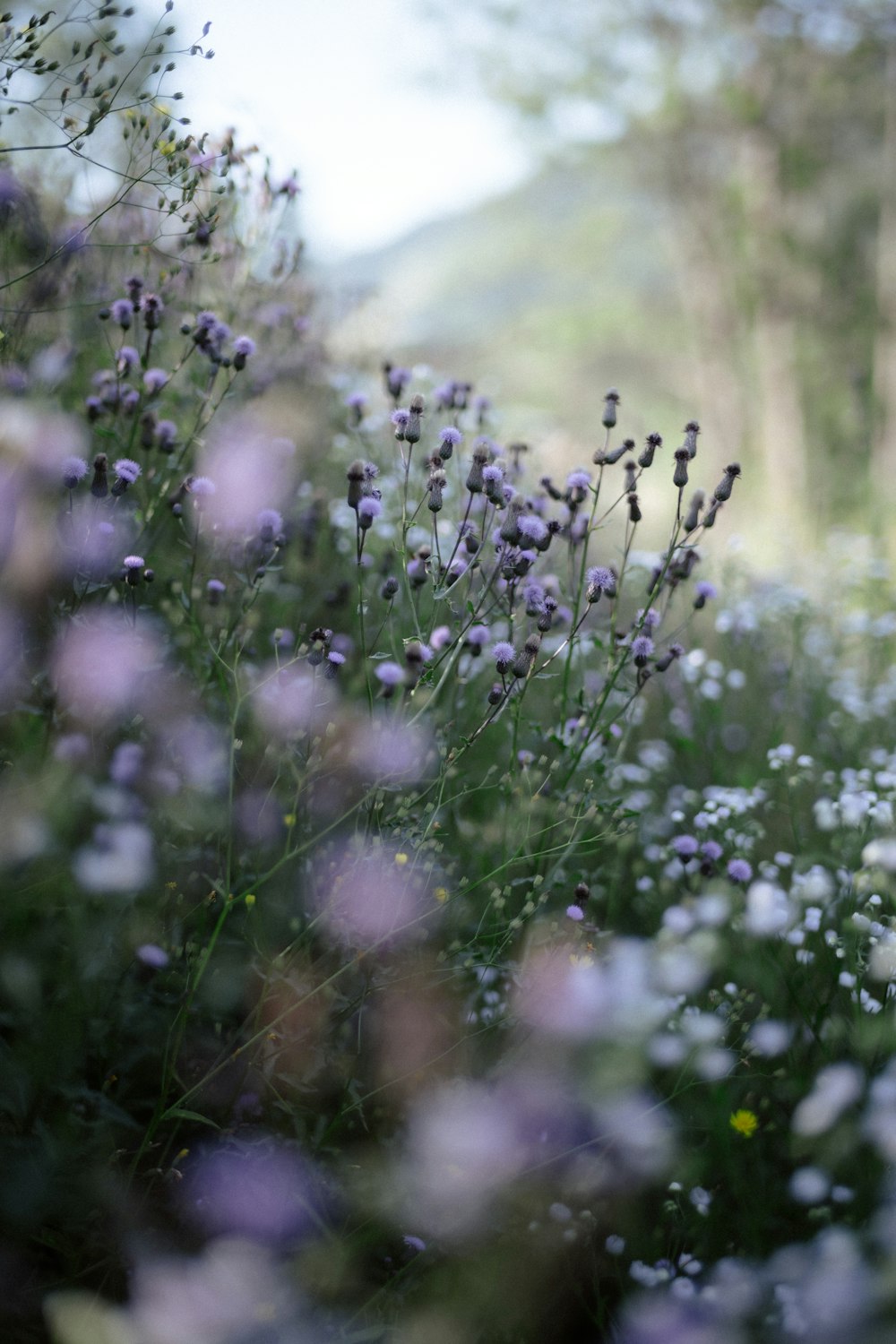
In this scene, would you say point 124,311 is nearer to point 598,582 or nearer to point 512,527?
point 512,527

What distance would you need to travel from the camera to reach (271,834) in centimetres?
233

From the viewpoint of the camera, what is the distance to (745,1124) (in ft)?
6.36

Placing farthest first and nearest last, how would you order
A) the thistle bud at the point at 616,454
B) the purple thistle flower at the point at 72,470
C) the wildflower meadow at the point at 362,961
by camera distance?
the thistle bud at the point at 616,454, the purple thistle flower at the point at 72,470, the wildflower meadow at the point at 362,961

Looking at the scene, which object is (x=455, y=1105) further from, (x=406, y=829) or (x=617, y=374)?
(x=617, y=374)

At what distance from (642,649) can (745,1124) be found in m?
0.93

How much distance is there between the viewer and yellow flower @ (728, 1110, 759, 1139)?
192 cm

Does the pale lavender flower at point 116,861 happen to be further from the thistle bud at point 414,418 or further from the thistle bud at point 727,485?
the thistle bud at point 727,485

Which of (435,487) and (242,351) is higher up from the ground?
(242,351)

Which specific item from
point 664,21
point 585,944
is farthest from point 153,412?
point 664,21

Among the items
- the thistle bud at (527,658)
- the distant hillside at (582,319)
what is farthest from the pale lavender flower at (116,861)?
the distant hillside at (582,319)

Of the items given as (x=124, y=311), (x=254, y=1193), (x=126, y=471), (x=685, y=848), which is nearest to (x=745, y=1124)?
(x=685, y=848)

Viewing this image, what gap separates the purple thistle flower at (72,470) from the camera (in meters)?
2.01

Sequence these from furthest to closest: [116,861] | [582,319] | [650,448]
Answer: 1. [582,319]
2. [650,448]
3. [116,861]

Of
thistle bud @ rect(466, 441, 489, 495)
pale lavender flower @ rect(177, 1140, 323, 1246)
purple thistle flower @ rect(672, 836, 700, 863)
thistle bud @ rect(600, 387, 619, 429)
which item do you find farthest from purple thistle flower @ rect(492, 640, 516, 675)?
pale lavender flower @ rect(177, 1140, 323, 1246)
